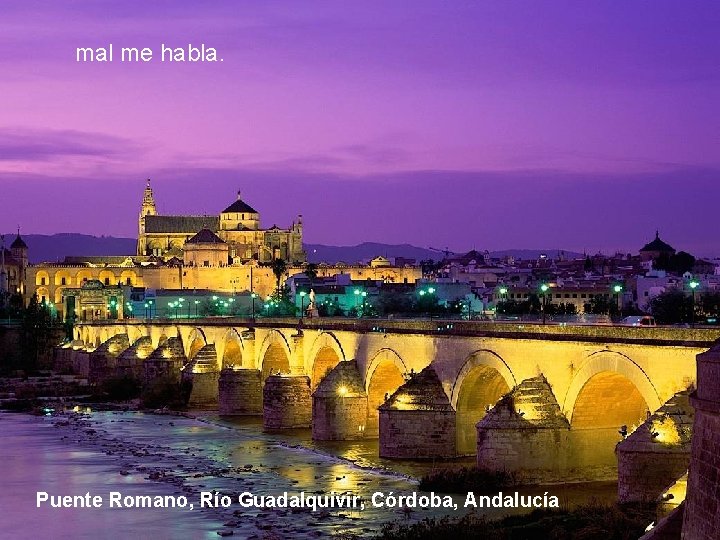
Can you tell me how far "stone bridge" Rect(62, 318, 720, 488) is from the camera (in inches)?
983

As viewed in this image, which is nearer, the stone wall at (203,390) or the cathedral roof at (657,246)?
the stone wall at (203,390)

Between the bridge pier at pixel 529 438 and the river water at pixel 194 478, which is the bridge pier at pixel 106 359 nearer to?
the river water at pixel 194 478

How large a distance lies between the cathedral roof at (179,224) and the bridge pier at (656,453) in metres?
147

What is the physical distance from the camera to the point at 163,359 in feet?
208

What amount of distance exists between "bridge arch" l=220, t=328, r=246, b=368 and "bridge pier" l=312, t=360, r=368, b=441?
56.4 ft

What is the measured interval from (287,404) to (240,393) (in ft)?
23.1

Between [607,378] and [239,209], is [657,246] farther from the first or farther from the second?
[607,378]

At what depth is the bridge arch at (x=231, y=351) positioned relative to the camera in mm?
56031

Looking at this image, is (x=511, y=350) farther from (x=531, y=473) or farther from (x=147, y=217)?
(x=147, y=217)

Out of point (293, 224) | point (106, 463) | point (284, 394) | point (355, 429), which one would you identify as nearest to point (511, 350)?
point (355, 429)

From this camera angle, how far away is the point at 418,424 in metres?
32.2

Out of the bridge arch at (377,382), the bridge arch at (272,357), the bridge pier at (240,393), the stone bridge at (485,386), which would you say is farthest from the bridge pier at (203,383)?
the bridge arch at (377,382)

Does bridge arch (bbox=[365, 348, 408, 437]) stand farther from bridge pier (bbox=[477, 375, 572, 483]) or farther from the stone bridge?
bridge pier (bbox=[477, 375, 572, 483])

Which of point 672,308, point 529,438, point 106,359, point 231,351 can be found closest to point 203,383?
point 231,351
